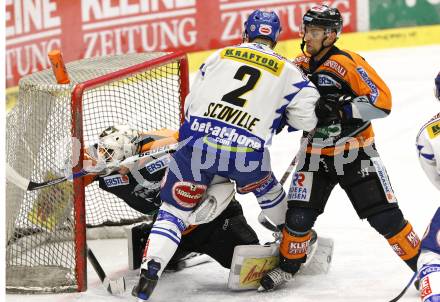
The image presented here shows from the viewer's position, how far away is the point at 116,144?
469cm

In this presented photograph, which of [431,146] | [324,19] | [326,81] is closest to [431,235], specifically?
[431,146]

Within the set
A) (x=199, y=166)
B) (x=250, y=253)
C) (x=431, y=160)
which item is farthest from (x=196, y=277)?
(x=431, y=160)

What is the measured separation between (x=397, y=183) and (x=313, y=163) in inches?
73.6

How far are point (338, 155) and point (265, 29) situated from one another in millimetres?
587

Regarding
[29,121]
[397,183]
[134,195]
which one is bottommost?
[397,183]

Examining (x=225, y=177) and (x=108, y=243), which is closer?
(x=225, y=177)

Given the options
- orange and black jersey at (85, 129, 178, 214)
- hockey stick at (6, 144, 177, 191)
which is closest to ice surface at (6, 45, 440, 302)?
orange and black jersey at (85, 129, 178, 214)

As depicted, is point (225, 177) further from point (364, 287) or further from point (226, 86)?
point (364, 287)

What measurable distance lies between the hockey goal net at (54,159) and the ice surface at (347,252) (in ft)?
0.54

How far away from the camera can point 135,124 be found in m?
5.53

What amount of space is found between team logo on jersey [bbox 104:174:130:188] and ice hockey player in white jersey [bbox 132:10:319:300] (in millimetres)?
439

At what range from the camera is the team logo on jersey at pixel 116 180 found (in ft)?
15.7

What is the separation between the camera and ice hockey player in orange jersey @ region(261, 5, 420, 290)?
14.4 ft

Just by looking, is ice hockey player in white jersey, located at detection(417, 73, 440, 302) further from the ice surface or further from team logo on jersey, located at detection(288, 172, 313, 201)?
team logo on jersey, located at detection(288, 172, 313, 201)
